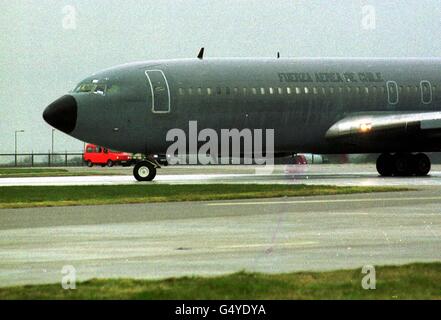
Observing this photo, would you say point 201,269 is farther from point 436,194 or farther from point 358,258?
point 436,194

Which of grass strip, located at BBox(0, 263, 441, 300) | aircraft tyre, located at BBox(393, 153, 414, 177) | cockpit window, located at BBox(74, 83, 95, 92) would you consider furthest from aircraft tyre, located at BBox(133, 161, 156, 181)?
grass strip, located at BBox(0, 263, 441, 300)

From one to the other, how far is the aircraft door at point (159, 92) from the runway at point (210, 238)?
53.2ft

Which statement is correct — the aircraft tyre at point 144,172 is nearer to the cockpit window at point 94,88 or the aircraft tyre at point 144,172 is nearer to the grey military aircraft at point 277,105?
the grey military aircraft at point 277,105

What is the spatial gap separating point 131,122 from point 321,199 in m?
15.5

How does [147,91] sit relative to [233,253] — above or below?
above

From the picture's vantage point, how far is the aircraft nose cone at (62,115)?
4069cm

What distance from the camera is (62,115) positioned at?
40688mm

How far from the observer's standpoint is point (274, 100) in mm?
43875

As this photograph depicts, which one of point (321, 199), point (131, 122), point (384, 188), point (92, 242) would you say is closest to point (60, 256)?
point (92, 242)

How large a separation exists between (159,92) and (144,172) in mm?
3250

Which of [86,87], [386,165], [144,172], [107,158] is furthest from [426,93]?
[107,158]

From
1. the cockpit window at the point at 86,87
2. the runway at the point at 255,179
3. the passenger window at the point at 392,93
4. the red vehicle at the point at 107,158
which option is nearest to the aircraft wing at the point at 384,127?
the passenger window at the point at 392,93

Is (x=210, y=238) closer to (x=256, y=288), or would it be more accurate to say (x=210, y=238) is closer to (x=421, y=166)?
(x=256, y=288)

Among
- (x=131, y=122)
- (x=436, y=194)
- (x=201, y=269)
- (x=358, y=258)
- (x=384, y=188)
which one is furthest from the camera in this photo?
(x=131, y=122)
